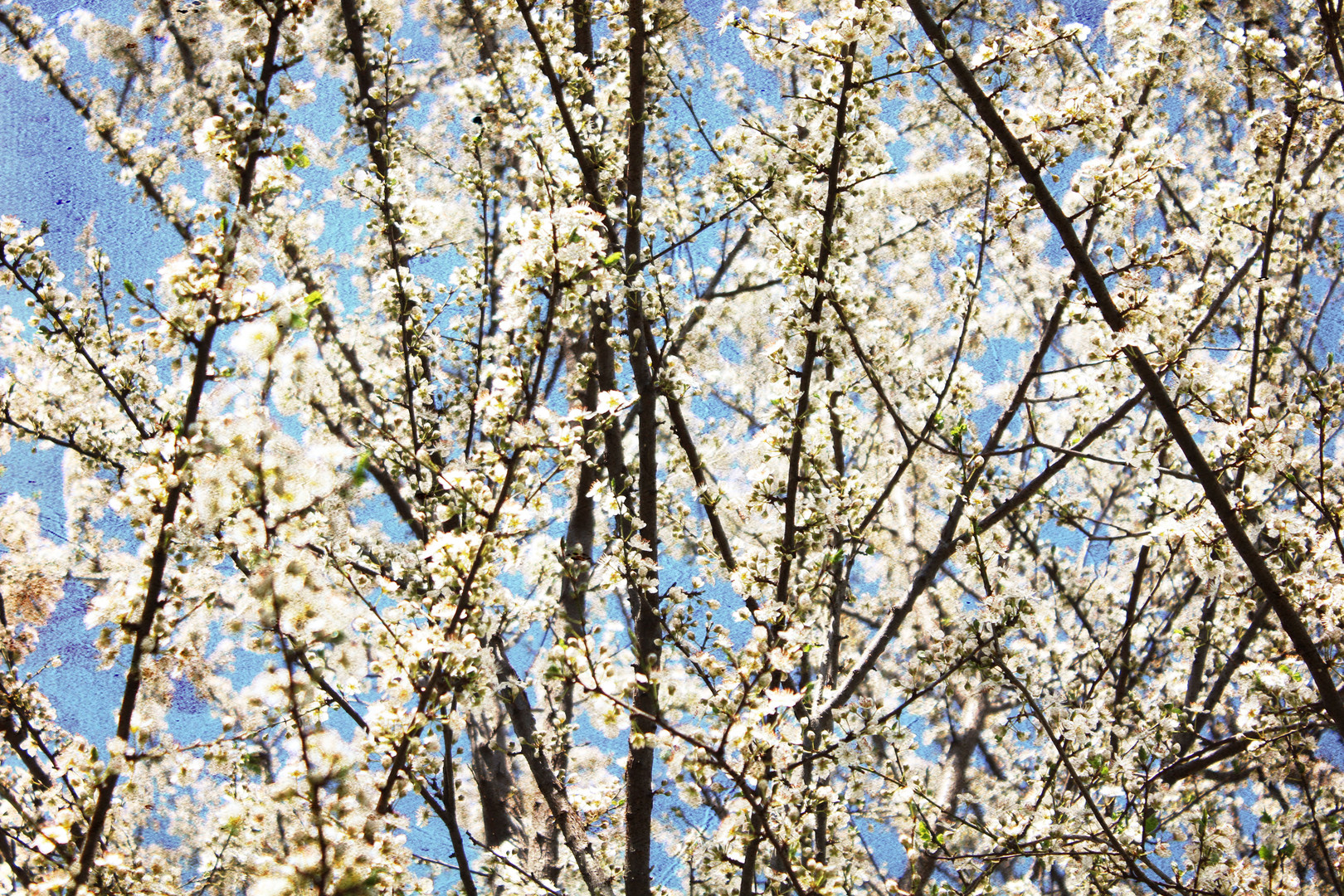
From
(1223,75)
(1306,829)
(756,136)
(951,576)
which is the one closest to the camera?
(1306,829)

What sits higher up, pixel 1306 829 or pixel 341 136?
pixel 341 136

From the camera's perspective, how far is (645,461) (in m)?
3.24

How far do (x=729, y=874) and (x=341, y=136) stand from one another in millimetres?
3884

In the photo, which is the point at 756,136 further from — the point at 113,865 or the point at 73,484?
the point at 113,865

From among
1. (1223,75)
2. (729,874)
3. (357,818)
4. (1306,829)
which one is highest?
(1223,75)

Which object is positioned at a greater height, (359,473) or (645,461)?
(645,461)

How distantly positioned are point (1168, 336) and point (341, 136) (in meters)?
3.96

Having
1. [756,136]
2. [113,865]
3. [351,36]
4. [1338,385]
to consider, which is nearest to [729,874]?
[113,865]

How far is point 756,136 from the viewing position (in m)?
4.50

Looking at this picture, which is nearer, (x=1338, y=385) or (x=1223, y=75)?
(x=1338, y=385)

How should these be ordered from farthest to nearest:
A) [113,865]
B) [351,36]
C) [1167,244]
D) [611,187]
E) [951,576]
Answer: [951,576] → [351,36] → [611,187] → [1167,244] → [113,865]

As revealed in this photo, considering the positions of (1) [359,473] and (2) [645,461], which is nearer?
(1) [359,473]

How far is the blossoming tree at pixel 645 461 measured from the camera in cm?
198

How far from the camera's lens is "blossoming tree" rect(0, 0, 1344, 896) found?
1.98 metres
